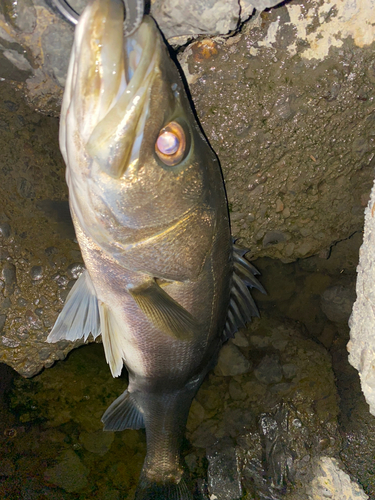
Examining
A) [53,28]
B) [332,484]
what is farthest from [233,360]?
[53,28]

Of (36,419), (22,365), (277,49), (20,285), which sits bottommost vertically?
(36,419)

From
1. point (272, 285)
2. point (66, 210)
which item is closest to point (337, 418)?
point (272, 285)

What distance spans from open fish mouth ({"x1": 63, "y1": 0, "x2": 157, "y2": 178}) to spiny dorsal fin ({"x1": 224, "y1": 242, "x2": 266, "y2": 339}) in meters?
1.18

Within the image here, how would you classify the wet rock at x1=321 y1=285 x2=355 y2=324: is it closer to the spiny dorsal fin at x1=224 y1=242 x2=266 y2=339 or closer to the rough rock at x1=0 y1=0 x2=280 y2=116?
the spiny dorsal fin at x1=224 y1=242 x2=266 y2=339

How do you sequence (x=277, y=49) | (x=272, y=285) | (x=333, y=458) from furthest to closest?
(x=272, y=285) → (x=333, y=458) → (x=277, y=49)

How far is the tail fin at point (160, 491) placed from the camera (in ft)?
9.16

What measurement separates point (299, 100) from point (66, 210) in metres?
1.85

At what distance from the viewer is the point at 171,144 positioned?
5.01ft

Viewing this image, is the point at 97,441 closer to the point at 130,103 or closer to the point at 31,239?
the point at 31,239

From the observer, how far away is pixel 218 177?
193 centimetres

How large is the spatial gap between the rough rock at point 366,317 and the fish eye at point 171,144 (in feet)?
5.02

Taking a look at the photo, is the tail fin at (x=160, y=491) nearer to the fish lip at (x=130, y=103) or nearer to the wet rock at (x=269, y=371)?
the wet rock at (x=269, y=371)

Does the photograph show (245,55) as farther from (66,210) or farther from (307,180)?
(66,210)

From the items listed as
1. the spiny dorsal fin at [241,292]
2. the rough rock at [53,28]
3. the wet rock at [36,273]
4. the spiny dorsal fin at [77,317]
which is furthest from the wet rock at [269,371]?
the rough rock at [53,28]
